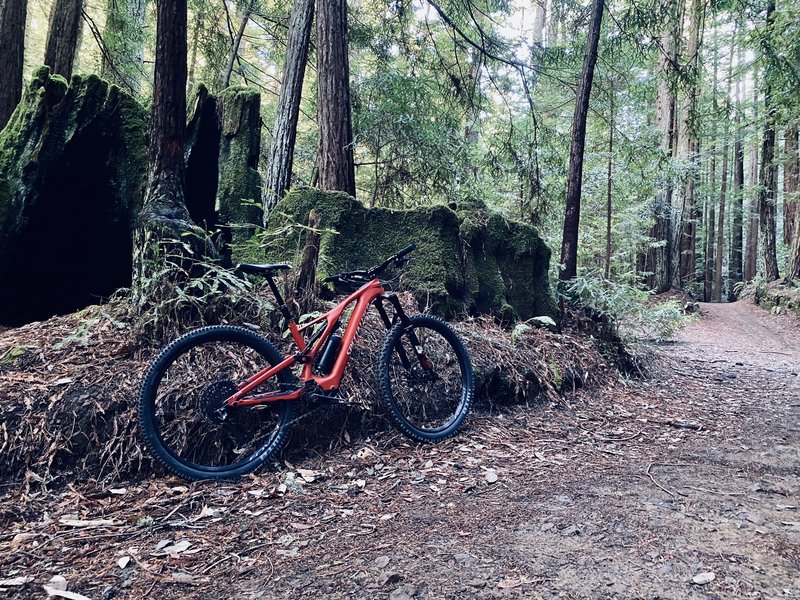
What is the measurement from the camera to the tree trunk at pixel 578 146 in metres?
6.41

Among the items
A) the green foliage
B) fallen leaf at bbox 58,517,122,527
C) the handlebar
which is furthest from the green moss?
the green foliage

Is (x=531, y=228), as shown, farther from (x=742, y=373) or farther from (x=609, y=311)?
(x=742, y=373)

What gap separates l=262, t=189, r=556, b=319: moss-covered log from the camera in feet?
16.5

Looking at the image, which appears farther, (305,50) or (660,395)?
(305,50)

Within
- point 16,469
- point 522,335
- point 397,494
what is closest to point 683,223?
point 522,335

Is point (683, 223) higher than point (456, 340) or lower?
higher

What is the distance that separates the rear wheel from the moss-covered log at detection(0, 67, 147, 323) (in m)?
2.49

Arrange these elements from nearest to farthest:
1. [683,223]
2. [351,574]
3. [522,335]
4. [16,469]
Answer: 1. [351,574]
2. [16,469]
3. [522,335]
4. [683,223]

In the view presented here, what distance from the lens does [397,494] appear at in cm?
291

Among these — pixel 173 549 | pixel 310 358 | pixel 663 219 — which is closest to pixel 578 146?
pixel 310 358

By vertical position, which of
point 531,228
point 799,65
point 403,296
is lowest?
point 403,296

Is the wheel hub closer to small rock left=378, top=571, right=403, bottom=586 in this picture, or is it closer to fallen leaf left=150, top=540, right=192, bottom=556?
fallen leaf left=150, top=540, right=192, bottom=556

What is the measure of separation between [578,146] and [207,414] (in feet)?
19.0

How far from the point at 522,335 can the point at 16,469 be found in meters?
4.41
